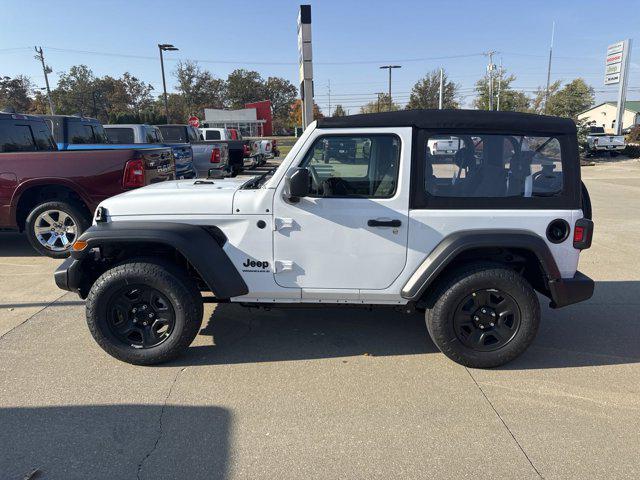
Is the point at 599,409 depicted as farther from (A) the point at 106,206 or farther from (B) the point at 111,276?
(A) the point at 106,206

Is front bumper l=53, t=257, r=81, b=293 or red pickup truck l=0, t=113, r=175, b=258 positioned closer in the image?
front bumper l=53, t=257, r=81, b=293

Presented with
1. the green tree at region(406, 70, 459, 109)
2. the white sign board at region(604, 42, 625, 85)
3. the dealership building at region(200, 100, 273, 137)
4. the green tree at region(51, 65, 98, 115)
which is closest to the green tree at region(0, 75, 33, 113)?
the green tree at region(51, 65, 98, 115)

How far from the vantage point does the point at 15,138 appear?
666 centimetres

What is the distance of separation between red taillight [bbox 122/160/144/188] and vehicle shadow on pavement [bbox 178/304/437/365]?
2.43m

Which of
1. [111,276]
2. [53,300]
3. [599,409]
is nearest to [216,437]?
[111,276]

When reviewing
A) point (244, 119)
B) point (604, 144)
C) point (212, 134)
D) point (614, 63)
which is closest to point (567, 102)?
point (614, 63)

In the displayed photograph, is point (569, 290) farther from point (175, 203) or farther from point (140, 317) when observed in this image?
point (140, 317)

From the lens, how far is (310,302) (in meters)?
3.45

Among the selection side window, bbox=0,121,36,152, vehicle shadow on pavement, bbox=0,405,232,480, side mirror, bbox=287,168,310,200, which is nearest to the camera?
vehicle shadow on pavement, bbox=0,405,232,480

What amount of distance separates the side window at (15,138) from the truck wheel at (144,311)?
458 cm

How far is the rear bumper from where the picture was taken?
3.27 m

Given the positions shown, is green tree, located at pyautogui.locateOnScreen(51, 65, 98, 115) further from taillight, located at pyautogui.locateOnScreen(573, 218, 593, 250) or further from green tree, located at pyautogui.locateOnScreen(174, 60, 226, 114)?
taillight, located at pyautogui.locateOnScreen(573, 218, 593, 250)

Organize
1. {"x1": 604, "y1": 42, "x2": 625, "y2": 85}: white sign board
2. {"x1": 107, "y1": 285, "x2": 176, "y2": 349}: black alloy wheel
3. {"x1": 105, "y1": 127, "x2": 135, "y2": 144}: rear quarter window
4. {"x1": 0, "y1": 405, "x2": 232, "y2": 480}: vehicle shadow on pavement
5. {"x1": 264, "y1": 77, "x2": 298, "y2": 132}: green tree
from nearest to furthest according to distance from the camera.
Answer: {"x1": 0, "y1": 405, "x2": 232, "y2": 480}: vehicle shadow on pavement
{"x1": 107, "y1": 285, "x2": 176, "y2": 349}: black alloy wheel
{"x1": 105, "y1": 127, "x2": 135, "y2": 144}: rear quarter window
{"x1": 604, "y1": 42, "x2": 625, "y2": 85}: white sign board
{"x1": 264, "y1": 77, "x2": 298, "y2": 132}: green tree

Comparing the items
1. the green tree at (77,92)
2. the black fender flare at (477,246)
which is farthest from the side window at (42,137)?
the green tree at (77,92)
